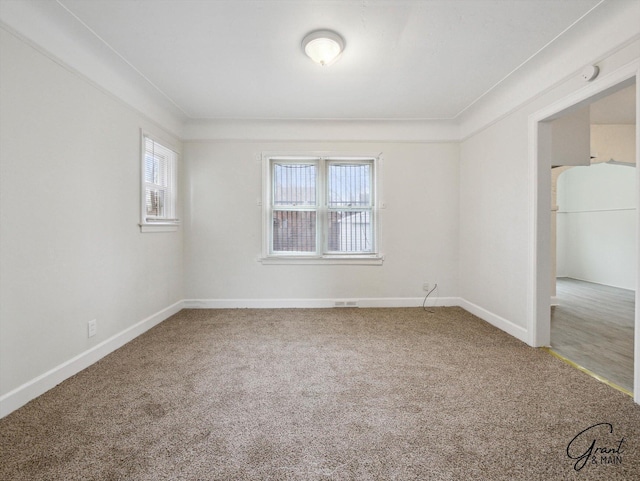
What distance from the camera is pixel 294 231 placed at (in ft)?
13.9

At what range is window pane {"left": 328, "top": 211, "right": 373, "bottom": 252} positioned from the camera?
4242 mm

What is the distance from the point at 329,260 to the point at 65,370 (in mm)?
2908

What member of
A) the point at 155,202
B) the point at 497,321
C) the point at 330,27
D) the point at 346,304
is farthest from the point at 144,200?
the point at 497,321

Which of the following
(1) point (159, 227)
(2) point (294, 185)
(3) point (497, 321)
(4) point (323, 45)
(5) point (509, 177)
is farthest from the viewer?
(2) point (294, 185)

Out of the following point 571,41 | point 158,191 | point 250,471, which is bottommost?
point 250,471

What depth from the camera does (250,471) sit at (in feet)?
4.30

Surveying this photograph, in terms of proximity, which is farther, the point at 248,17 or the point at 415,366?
the point at 415,366

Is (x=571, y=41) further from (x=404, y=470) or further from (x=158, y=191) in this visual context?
(x=158, y=191)

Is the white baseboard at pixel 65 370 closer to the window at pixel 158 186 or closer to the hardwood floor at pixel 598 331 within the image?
the window at pixel 158 186

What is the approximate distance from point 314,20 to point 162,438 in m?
2.77

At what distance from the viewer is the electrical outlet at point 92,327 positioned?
94.0 inches

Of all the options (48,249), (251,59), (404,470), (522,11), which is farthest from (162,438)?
(522,11)

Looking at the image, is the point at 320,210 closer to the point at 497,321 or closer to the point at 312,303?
the point at 312,303

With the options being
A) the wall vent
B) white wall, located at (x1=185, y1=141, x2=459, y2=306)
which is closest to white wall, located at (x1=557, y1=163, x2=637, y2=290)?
white wall, located at (x1=185, y1=141, x2=459, y2=306)
